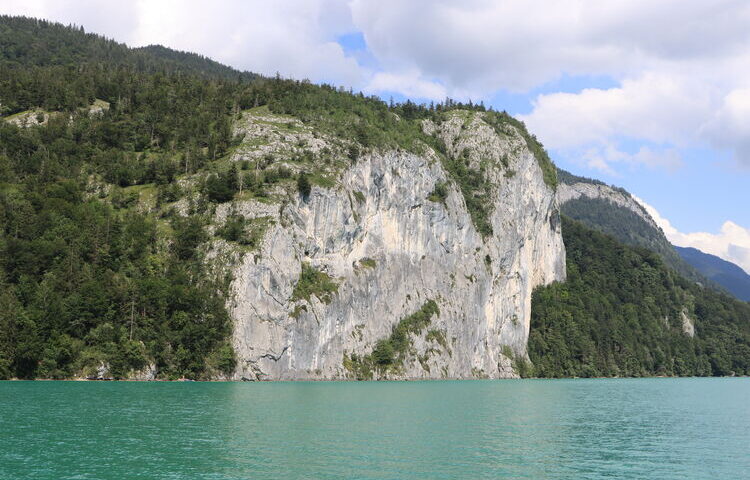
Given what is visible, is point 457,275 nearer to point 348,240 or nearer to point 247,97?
point 348,240

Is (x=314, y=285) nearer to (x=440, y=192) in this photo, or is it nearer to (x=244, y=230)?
(x=244, y=230)

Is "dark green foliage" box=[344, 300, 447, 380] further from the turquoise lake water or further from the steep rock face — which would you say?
the turquoise lake water

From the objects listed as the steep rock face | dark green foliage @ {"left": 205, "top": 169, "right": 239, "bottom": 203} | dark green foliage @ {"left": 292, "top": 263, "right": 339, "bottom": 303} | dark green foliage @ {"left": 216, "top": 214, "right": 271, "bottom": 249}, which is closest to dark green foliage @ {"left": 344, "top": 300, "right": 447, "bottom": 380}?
the steep rock face

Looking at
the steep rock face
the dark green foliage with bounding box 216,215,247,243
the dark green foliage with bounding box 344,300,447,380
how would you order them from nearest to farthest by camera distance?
the steep rock face
the dark green foliage with bounding box 216,215,247,243
the dark green foliage with bounding box 344,300,447,380

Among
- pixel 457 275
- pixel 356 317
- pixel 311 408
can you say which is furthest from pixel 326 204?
pixel 311 408

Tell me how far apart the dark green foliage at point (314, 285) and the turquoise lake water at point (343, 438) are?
46552mm

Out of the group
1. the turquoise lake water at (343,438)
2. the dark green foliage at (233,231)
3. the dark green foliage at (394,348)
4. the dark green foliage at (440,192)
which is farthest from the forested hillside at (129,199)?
the dark green foliage at (394,348)

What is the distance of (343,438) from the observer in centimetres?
4625

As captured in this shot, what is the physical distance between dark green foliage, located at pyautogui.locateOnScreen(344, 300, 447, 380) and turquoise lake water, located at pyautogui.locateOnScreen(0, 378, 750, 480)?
55.1 meters

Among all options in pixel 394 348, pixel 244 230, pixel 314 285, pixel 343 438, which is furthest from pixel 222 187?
pixel 343 438

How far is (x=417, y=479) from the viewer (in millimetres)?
34875

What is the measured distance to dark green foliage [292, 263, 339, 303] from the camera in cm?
12312

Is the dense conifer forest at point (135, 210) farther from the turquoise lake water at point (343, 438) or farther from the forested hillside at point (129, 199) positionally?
the turquoise lake water at point (343, 438)

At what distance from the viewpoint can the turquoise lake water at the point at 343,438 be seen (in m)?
36.3
